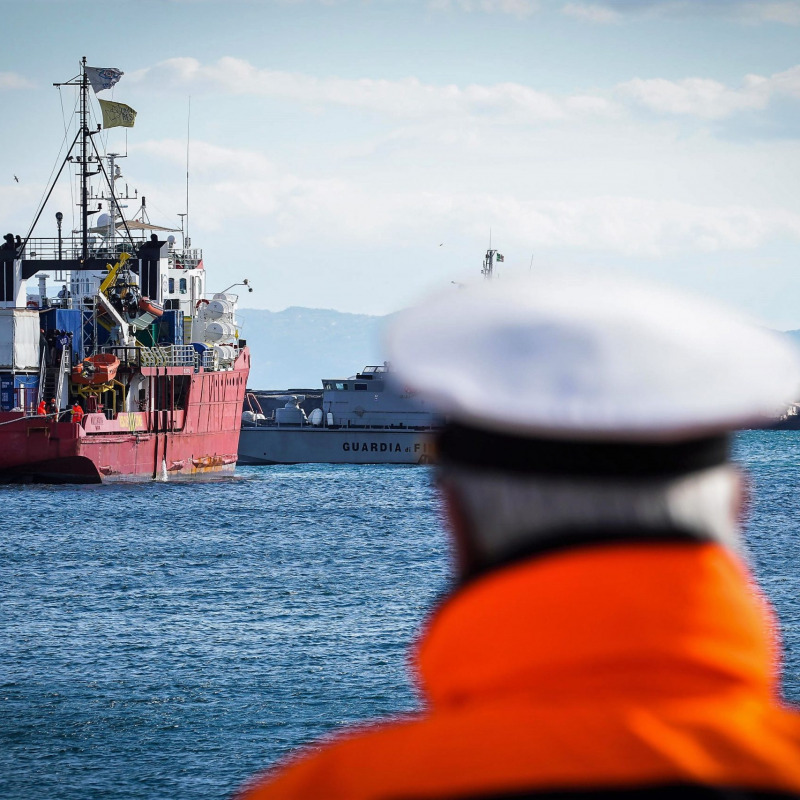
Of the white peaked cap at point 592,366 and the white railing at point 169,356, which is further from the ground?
the white peaked cap at point 592,366

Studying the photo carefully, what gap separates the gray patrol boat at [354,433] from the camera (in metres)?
67.4

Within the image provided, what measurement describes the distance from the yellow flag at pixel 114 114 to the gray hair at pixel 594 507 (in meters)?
57.3

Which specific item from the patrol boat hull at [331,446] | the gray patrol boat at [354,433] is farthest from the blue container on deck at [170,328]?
the patrol boat hull at [331,446]

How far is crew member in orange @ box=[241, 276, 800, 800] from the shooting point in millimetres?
→ 1319

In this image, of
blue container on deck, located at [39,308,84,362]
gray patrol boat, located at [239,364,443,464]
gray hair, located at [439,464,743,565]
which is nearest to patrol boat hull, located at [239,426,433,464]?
gray patrol boat, located at [239,364,443,464]

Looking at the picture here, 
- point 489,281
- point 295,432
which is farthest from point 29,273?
point 489,281

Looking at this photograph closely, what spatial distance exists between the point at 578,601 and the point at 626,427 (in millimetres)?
197

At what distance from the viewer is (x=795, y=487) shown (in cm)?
5641

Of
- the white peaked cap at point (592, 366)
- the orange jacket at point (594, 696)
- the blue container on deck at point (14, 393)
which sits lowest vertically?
the blue container on deck at point (14, 393)

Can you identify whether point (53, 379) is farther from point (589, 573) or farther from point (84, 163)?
point (589, 573)

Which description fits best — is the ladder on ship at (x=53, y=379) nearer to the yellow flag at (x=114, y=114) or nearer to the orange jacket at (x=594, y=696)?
the yellow flag at (x=114, y=114)

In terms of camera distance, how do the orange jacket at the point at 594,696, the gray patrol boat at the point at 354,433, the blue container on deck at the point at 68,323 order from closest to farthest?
1. the orange jacket at the point at 594,696
2. the blue container on deck at the point at 68,323
3. the gray patrol boat at the point at 354,433

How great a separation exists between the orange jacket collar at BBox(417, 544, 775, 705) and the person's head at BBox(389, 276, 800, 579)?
2.0 inches

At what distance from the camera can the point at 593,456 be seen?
143 centimetres
